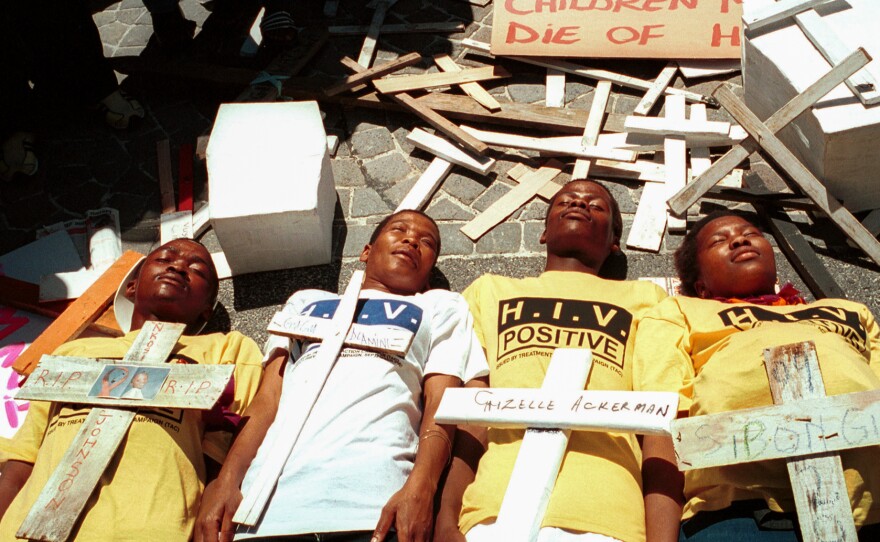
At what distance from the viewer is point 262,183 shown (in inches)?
162

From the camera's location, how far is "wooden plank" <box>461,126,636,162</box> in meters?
4.88

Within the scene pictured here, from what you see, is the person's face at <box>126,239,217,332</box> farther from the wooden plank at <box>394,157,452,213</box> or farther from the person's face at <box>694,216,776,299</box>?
the person's face at <box>694,216,776,299</box>

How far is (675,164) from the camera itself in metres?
4.76

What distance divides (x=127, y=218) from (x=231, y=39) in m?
2.06

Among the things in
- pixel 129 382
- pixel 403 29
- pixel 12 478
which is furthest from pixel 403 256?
pixel 403 29

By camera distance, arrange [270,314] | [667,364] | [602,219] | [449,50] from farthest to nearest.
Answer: [449,50], [270,314], [602,219], [667,364]

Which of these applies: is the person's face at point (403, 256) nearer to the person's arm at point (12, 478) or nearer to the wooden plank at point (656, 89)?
the person's arm at point (12, 478)

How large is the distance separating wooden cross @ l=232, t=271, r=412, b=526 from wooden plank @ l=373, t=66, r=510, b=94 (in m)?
2.35

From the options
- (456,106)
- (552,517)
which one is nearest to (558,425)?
(552,517)

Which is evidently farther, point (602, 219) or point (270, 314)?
point (270, 314)

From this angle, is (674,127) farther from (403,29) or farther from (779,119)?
(403,29)

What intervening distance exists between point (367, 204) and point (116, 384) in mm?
2190

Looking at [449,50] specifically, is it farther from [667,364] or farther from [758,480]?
[758,480]

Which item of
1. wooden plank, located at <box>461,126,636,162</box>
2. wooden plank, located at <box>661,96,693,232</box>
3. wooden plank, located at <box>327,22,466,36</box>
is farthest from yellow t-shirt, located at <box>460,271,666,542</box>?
wooden plank, located at <box>327,22,466,36</box>
